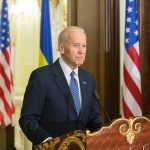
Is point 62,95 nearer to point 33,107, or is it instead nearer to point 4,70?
point 33,107

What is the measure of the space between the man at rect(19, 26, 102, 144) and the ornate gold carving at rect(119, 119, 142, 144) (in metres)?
0.54

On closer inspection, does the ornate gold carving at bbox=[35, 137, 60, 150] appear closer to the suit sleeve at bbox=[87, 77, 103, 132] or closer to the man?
the man

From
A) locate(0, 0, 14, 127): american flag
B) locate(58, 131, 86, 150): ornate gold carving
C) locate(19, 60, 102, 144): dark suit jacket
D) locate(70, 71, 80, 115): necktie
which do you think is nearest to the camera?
locate(58, 131, 86, 150): ornate gold carving

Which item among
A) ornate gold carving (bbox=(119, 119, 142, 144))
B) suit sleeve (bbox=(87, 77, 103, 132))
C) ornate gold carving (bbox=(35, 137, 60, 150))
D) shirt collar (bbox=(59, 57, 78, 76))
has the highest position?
shirt collar (bbox=(59, 57, 78, 76))

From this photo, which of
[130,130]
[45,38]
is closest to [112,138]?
[130,130]

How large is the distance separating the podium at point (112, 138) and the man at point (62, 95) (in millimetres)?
469

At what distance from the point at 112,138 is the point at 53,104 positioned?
23.7 inches

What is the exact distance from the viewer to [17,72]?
538cm

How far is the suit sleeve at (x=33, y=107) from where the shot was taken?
1750 millimetres

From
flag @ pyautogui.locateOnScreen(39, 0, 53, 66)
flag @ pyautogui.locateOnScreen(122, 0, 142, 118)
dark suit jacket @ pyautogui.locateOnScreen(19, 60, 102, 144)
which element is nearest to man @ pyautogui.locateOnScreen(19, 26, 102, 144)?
dark suit jacket @ pyautogui.locateOnScreen(19, 60, 102, 144)

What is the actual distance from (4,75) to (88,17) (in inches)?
41.7

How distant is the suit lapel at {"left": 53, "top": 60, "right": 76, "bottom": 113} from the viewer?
197cm

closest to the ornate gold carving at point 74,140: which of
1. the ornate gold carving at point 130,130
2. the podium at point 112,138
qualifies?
the podium at point 112,138

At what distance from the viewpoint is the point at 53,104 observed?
1944 millimetres
